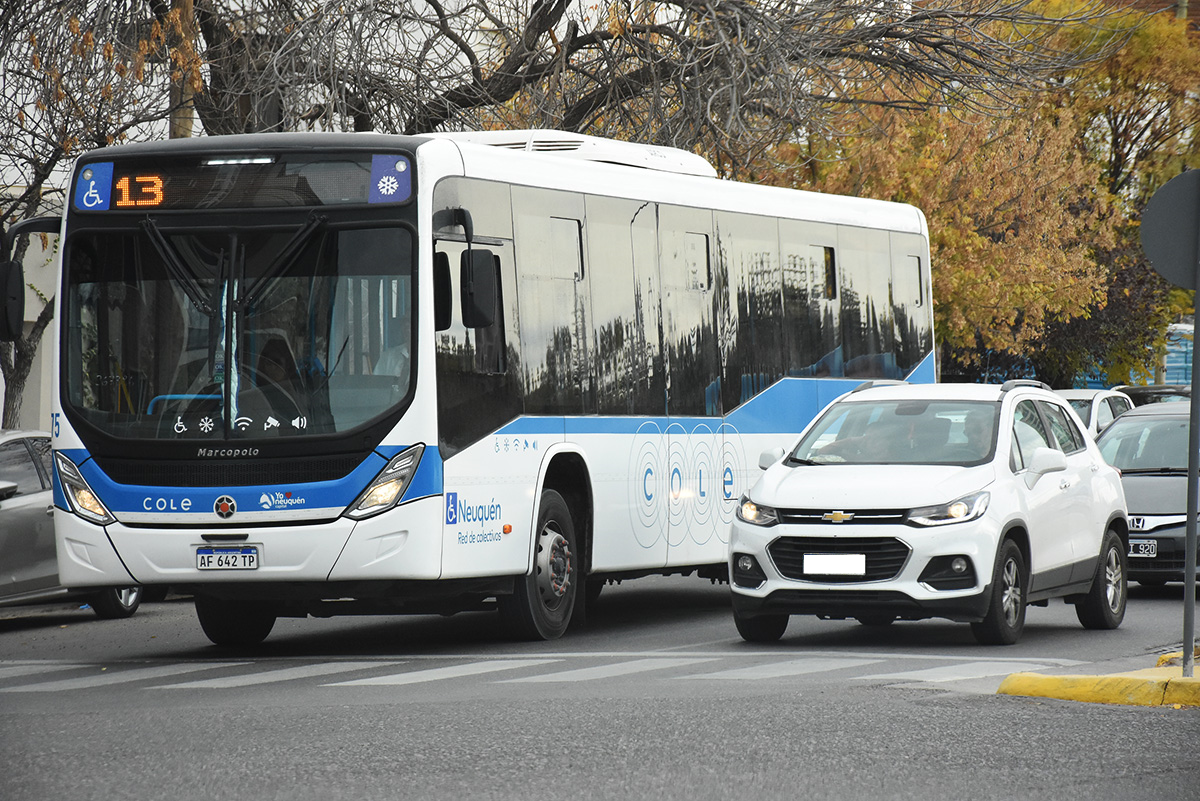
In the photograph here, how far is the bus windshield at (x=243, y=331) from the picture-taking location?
38.5 feet

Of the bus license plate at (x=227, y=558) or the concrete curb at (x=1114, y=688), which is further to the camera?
the bus license plate at (x=227, y=558)

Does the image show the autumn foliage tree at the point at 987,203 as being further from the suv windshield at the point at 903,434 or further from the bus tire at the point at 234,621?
the bus tire at the point at 234,621

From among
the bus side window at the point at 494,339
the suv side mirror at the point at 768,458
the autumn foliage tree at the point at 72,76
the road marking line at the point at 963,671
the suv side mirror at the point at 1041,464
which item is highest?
the autumn foliage tree at the point at 72,76

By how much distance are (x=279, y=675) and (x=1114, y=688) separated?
4831mm

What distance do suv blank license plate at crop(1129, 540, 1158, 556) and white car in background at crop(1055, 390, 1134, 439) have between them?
11027mm

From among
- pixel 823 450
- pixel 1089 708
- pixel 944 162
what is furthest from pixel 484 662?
pixel 944 162

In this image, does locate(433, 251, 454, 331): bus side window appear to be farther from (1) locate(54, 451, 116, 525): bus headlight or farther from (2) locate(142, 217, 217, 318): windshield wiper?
(1) locate(54, 451, 116, 525): bus headlight

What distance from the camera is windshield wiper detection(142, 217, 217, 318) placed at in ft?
39.2

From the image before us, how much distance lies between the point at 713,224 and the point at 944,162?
2302 cm

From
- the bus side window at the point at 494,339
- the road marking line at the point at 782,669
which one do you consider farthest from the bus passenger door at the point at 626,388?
the road marking line at the point at 782,669

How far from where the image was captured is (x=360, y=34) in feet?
61.8

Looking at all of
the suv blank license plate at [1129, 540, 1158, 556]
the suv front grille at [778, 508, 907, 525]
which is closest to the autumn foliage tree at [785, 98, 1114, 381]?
the suv blank license plate at [1129, 540, 1158, 556]

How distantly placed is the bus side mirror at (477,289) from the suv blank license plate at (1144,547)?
7.46 m

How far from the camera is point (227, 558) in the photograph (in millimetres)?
11703
